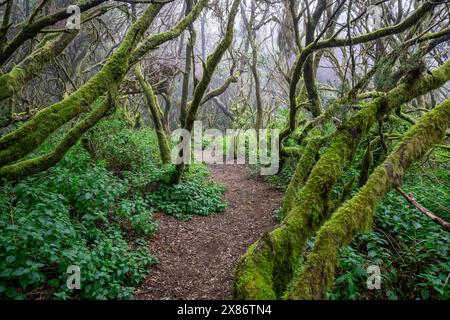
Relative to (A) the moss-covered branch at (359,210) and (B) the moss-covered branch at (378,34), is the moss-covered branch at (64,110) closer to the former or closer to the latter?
(B) the moss-covered branch at (378,34)

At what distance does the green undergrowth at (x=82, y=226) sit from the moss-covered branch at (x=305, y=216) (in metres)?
2.03

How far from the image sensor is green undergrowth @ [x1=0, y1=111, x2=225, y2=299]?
3.05 meters

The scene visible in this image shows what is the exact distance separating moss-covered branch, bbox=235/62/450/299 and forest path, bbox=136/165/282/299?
80.8 inches

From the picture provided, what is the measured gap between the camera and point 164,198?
6.69 metres

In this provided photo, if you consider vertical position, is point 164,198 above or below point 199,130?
below

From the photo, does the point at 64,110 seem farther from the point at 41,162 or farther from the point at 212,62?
the point at 212,62

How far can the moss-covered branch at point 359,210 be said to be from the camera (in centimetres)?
177

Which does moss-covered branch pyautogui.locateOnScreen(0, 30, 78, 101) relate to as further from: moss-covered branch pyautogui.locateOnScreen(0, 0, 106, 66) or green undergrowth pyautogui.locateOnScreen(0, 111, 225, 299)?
green undergrowth pyautogui.locateOnScreen(0, 111, 225, 299)

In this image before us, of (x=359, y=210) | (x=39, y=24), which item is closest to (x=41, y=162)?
(x=39, y=24)

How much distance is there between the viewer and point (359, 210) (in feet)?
6.87

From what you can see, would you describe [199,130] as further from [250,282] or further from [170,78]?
[250,282]
